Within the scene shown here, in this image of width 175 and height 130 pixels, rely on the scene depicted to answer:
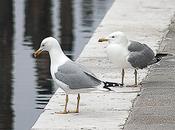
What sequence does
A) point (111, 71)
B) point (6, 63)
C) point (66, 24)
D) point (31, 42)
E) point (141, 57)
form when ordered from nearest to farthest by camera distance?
point (141, 57), point (111, 71), point (6, 63), point (31, 42), point (66, 24)

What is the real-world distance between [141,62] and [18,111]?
1.63 meters

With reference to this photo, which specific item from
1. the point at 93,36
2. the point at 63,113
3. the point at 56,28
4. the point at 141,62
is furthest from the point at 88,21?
the point at 63,113

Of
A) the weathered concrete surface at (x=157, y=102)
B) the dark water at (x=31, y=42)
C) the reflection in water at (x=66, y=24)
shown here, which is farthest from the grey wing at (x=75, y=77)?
the reflection in water at (x=66, y=24)

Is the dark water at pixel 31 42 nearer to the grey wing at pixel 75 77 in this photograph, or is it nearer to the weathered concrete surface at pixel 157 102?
the grey wing at pixel 75 77

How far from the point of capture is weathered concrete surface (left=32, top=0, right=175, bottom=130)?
901cm

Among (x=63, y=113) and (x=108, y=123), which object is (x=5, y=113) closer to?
(x=63, y=113)

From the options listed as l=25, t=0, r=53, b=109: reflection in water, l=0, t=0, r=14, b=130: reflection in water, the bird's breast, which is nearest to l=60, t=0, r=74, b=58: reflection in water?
l=25, t=0, r=53, b=109: reflection in water

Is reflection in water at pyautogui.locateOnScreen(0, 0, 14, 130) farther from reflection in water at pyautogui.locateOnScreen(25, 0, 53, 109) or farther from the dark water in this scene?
reflection in water at pyautogui.locateOnScreen(25, 0, 53, 109)

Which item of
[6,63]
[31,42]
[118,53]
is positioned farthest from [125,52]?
[31,42]

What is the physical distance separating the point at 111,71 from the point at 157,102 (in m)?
1.96

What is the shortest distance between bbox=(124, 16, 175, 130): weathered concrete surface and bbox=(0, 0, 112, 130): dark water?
1214 millimetres

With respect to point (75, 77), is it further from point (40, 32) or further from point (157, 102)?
point (40, 32)

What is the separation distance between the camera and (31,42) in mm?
14312

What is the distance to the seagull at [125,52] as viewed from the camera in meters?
10.3
